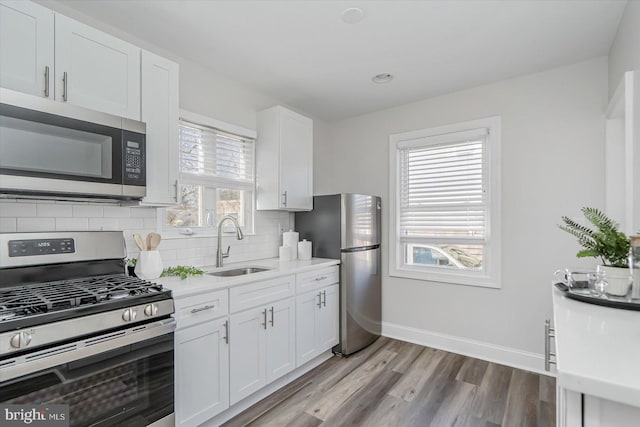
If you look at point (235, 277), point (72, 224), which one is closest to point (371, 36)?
point (235, 277)

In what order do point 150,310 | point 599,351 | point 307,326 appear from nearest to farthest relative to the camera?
1. point 599,351
2. point 150,310
3. point 307,326

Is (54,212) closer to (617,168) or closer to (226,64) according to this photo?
(226,64)

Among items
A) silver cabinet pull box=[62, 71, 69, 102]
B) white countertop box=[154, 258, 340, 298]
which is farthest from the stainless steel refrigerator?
silver cabinet pull box=[62, 71, 69, 102]

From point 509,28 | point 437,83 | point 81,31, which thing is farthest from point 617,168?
point 81,31

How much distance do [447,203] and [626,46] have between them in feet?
5.49

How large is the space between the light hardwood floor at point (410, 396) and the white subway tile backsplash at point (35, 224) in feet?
5.23

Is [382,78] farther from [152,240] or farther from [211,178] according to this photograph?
[152,240]

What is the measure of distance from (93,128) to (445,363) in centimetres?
317

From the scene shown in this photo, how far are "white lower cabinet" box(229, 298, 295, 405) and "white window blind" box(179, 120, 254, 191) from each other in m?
1.19

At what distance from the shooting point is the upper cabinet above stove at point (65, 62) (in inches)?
57.0

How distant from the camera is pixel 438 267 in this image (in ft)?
10.6

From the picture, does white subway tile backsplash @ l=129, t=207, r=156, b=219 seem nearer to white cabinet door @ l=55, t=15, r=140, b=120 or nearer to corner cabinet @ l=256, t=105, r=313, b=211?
white cabinet door @ l=55, t=15, r=140, b=120

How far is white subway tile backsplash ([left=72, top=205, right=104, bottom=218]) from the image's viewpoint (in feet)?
6.13

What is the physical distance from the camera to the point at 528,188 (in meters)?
2.75
